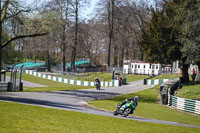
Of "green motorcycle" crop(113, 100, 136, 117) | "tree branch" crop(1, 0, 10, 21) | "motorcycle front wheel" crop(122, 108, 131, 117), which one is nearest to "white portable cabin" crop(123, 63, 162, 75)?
"tree branch" crop(1, 0, 10, 21)

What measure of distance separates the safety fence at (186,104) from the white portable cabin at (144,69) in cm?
2868

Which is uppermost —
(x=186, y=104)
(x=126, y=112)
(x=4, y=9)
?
(x=4, y=9)

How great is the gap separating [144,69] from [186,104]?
32454 mm

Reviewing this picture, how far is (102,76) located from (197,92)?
25.7 metres

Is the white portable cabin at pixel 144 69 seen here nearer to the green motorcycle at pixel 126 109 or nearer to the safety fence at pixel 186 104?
the safety fence at pixel 186 104

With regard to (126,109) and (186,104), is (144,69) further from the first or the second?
(126,109)

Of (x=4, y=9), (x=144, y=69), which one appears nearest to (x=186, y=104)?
(x=4, y=9)

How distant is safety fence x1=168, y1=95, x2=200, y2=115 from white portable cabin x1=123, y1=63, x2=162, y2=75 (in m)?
28.7

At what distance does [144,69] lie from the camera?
185ft

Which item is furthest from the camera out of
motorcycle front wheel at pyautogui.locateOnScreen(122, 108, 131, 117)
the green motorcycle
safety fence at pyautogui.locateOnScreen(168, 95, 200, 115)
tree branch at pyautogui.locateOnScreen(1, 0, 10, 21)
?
tree branch at pyautogui.locateOnScreen(1, 0, 10, 21)

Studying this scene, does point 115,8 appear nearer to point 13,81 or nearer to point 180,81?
point 180,81

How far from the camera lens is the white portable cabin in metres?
54.8

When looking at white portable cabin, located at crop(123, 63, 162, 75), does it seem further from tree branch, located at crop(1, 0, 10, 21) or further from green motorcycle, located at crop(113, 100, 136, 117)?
green motorcycle, located at crop(113, 100, 136, 117)

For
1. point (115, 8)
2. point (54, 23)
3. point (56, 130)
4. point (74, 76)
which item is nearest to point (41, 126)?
point (56, 130)
